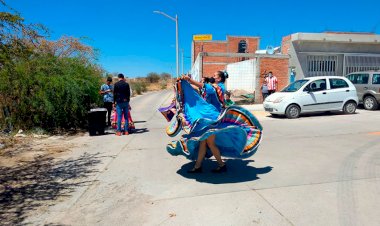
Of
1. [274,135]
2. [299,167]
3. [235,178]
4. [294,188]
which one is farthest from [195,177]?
[274,135]

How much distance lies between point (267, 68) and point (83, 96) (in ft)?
39.2

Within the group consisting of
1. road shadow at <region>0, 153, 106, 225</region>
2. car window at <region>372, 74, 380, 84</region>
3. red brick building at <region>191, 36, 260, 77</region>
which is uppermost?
red brick building at <region>191, 36, 260, 77</region>

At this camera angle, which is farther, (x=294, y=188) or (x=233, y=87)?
(x=233, y=87)

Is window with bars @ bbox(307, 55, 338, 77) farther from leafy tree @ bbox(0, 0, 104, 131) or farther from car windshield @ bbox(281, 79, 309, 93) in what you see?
leafy tree @ bbox(0, 0, 104, 131)

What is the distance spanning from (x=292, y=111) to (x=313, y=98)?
1.03 meters

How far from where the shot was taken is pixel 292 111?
13023 mm

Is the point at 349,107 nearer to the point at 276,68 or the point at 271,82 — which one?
the point at 271,82

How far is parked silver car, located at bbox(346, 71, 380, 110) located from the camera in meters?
15.0

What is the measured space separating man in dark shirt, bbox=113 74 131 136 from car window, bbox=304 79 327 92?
7423mm

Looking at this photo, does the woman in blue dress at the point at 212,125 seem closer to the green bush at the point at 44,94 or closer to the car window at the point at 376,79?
the green bush at the point at 44,94

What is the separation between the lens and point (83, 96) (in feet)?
36.7

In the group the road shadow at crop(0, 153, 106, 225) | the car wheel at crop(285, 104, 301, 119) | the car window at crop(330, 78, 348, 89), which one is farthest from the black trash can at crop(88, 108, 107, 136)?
the car window at crop(330, 78, 348, 89)

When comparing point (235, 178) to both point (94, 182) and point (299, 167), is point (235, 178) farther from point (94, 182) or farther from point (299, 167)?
point (94, 182)

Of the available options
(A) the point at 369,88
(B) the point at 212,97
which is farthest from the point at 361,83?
(B) the point at 212,97
